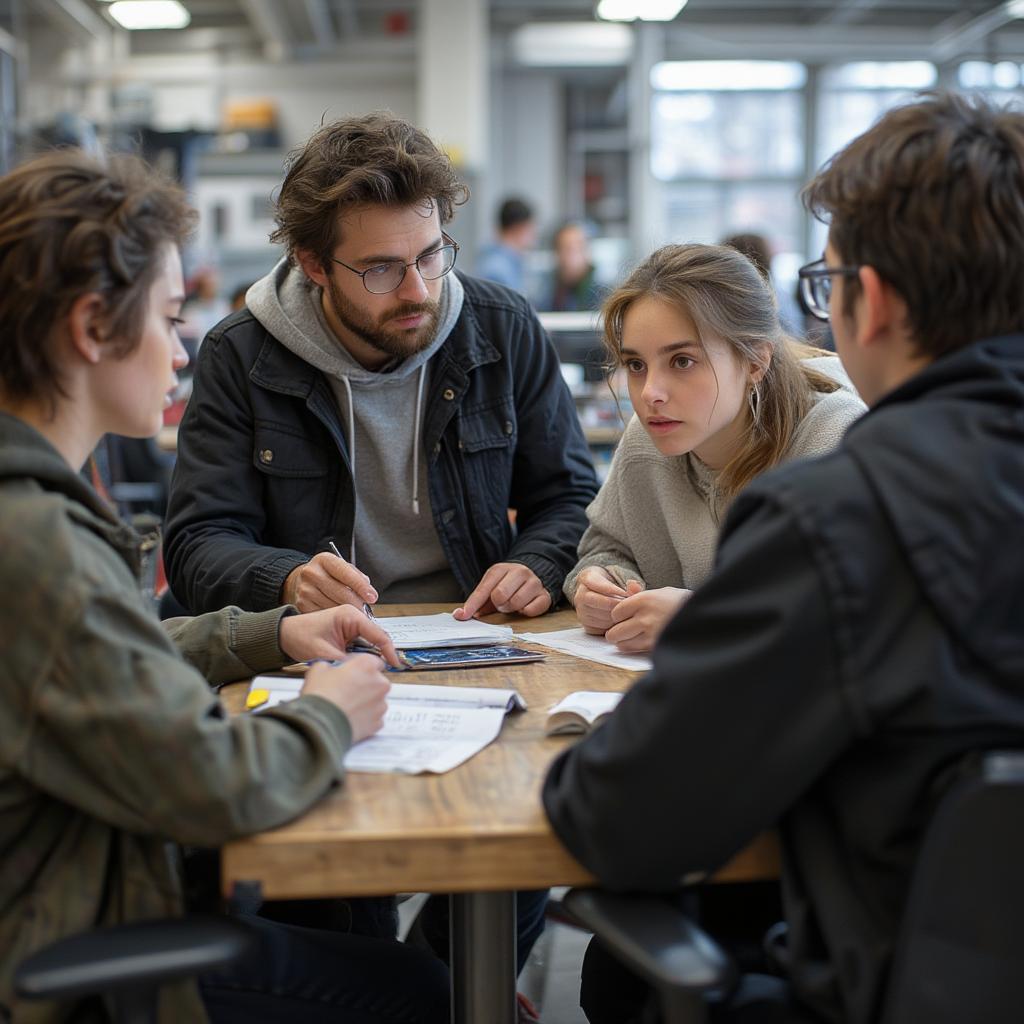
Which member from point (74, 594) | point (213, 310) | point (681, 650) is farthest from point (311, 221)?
point (213, 310)

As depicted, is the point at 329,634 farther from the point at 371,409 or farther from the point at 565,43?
the point at 565,43

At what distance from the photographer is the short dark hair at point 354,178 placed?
6.72 feet

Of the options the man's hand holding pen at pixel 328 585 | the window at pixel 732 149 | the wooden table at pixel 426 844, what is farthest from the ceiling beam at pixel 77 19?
the wooden table at pixel 426 844

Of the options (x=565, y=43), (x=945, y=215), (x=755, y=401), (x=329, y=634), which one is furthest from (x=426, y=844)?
(x=565, y=43)

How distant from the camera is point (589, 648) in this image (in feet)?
5.65

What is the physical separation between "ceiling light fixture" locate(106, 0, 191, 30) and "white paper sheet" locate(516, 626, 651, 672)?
29.0 feet

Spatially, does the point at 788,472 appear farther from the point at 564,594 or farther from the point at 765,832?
the point at 564,594

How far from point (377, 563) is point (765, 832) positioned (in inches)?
49.0

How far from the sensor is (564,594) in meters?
2.05

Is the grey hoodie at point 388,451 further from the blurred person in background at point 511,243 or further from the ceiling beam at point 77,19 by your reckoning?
the ceiling beam at point 77,19

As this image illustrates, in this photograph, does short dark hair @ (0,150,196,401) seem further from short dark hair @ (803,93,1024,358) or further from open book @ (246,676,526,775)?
short dark hair @ (803,93,1024,358)

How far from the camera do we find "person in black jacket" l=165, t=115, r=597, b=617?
2.05 m

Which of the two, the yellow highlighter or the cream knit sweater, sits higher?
the cream knit sweater

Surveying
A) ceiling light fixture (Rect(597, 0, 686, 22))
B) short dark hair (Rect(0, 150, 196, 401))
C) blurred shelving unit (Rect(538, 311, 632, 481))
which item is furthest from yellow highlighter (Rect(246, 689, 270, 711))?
ceiling light fixture (Rect(597, 0, 686, 22))
